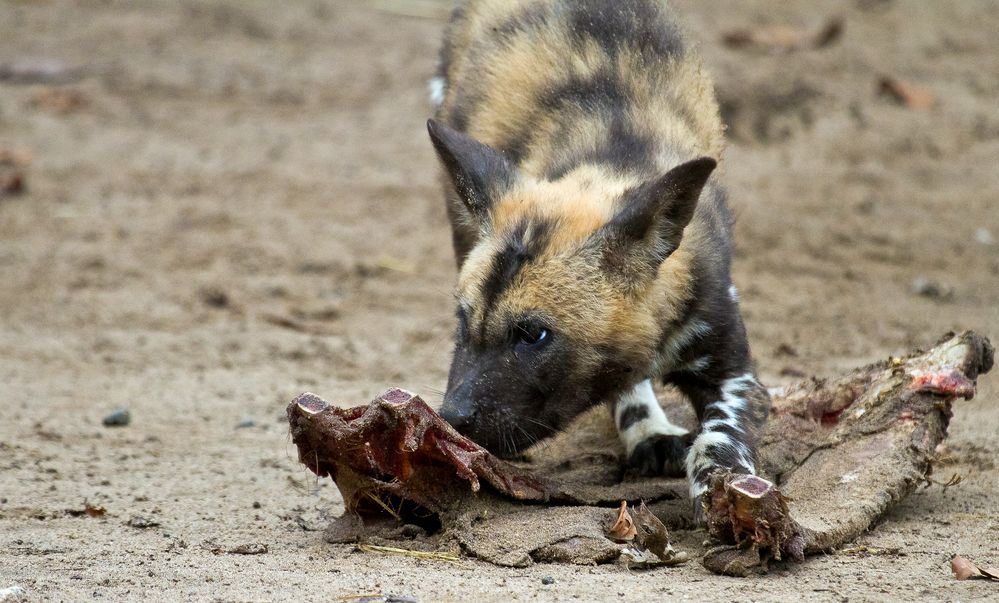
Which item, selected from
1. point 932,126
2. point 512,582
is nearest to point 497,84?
point 512,582

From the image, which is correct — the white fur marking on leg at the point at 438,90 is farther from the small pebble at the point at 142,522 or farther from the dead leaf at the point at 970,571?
the dead leaf at the point at 970,571

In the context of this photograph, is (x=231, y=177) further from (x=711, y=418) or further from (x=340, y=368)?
(x=711, y=418)

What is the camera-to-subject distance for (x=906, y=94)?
35.8 ft

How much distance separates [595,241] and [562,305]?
265 mm

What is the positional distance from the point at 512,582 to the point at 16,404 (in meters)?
3.51

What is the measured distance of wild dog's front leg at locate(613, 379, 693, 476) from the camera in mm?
5109

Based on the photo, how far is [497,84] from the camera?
5.72m

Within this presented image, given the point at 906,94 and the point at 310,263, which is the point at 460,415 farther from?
the point at 906,94

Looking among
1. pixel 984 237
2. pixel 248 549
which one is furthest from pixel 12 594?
pixel 984 237

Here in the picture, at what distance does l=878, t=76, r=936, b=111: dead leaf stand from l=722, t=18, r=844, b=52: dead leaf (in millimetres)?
908

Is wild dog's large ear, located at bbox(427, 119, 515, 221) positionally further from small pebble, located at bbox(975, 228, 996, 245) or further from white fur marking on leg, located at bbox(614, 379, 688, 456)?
small pebble, located at bbox(975, 228, 996, 245)

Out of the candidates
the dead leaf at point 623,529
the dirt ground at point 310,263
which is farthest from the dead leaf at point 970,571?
the dead leaf at point 623,529

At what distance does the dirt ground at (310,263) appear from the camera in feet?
13.3

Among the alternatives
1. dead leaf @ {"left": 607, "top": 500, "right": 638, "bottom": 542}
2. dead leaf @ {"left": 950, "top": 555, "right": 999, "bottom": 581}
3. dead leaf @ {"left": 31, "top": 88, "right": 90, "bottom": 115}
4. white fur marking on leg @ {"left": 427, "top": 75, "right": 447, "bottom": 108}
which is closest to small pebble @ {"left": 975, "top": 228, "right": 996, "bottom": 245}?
white fur marking on leg @ {"left": 427, "top": 75, "right": 447, "bottom": 108}
